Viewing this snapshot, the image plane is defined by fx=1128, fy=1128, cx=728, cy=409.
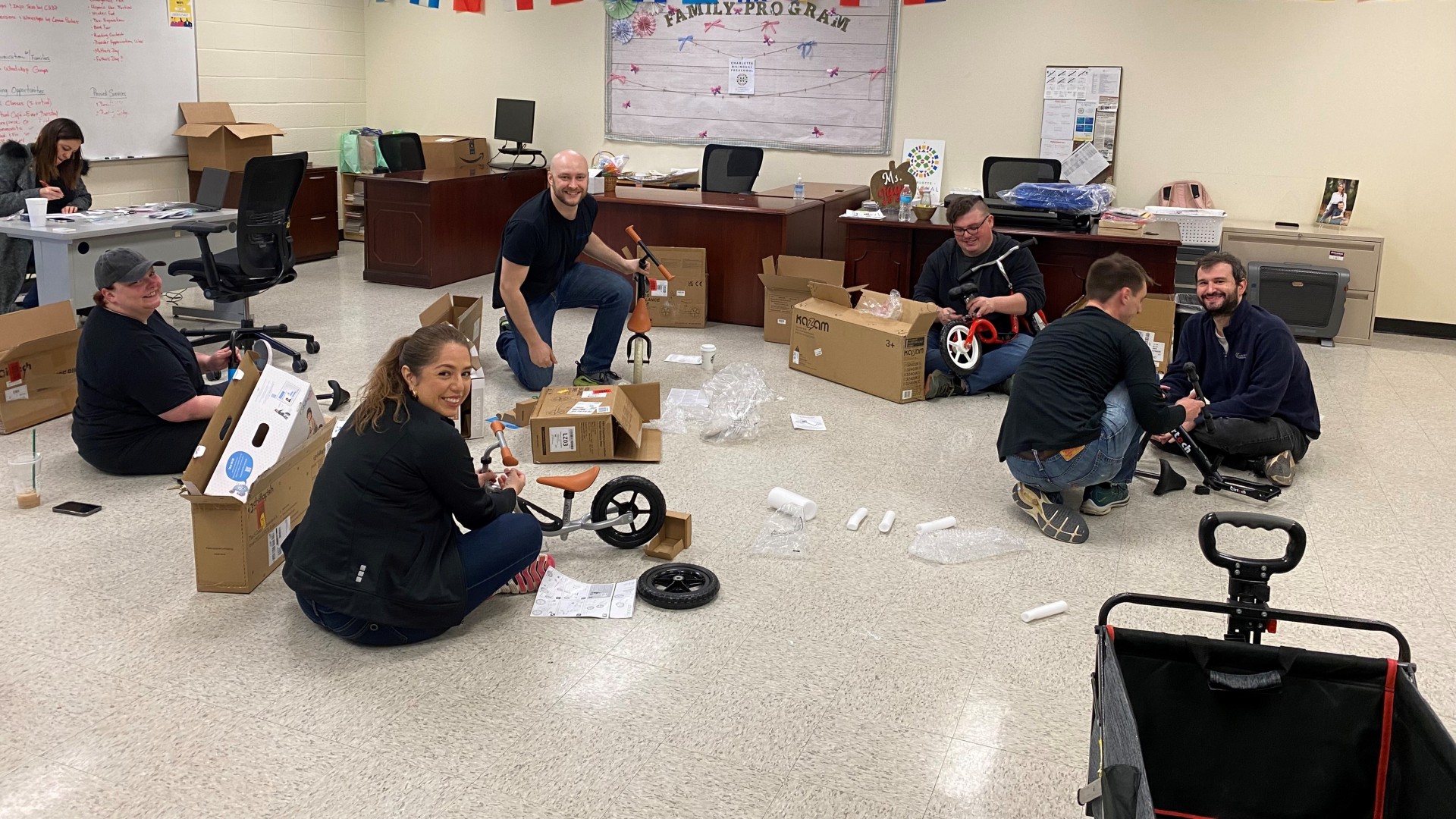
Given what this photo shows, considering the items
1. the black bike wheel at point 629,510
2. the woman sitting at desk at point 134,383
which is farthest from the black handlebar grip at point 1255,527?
the woman sitting at desk at point 134,383

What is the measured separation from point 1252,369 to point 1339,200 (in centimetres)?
354

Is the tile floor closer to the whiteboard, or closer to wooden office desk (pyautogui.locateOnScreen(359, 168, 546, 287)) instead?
wooden office desk (pyautogui.locateOnScreen(359, 168, 546, 287))

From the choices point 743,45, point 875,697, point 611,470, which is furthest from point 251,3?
point 875,697

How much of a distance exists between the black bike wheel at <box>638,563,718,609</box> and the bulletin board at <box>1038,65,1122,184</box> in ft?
17.8

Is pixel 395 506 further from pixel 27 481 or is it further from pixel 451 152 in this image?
pixel 451 152

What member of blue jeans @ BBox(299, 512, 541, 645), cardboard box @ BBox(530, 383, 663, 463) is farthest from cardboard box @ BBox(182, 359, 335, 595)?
cardboard box @ BBox(530, 383, 663, 463)

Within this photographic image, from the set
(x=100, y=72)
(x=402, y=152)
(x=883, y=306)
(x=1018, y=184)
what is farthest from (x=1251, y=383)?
(x=100, y=72)

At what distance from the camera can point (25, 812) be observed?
2.32 meters

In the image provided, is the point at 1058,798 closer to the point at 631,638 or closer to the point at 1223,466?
the point at 631,638

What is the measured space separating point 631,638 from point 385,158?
251 inches

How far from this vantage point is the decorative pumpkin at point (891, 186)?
272 inches

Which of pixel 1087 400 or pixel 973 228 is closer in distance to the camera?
pixel 1087 400

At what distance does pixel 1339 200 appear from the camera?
7242 millimetres

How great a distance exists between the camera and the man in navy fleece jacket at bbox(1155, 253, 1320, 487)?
4387 mm
